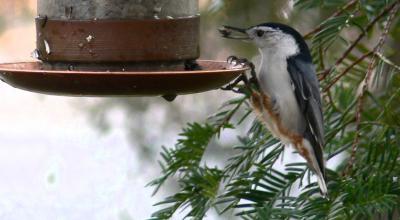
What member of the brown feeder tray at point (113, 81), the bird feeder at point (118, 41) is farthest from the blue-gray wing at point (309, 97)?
the brown feeder tray at point (113, 81)

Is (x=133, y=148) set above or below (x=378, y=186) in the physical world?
below

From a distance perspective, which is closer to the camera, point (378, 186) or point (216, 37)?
point (378, 186)

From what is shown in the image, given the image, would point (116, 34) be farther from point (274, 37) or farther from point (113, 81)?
point (274, 37)

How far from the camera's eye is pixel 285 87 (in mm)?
2363

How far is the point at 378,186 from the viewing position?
5.66 feet

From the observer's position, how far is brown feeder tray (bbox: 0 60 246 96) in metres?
1.76

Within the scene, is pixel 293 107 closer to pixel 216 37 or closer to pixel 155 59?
pixel 155 59

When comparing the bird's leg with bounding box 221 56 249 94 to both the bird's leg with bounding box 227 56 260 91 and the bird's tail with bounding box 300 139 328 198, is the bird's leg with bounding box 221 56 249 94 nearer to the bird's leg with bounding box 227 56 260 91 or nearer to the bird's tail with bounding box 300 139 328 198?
the bird's leg with bounding box 227 56 260 91

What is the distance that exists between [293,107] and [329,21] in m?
0.36

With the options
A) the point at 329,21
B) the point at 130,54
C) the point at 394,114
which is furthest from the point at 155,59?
the point at 394,114

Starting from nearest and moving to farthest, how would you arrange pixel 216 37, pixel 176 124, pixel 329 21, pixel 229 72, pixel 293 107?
1. pixel 229 72
2. pixel 329 21
3. pixel 293 107
4. pixel 216 37
5. pixel 176 124

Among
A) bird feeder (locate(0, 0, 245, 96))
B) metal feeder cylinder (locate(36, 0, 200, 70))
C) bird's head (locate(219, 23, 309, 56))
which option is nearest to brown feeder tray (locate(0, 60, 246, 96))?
bird feeder (locate(0, 0, 245, 96))

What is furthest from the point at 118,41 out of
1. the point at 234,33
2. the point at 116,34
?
the point at 234,33

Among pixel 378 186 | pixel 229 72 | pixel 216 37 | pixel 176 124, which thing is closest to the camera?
pixel 378 186
